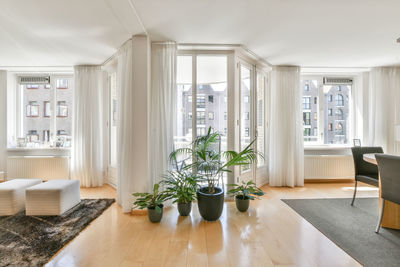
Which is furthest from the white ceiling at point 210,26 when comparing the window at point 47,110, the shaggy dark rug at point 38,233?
the shaggy dark rug at point 38,233

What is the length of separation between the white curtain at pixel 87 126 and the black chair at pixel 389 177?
13.8 feet

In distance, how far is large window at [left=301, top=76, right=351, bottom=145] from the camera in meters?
4.32

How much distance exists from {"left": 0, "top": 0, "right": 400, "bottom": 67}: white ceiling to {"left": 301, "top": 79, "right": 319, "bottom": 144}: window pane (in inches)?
37.5

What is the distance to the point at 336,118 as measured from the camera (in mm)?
4344

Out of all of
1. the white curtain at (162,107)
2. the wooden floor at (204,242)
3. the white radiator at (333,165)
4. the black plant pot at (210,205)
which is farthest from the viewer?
the white radiator at (333,165)

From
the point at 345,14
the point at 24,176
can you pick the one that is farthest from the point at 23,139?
the point at 345,14

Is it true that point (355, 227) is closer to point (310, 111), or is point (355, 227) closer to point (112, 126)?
point (310, 111)

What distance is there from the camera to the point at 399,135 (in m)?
3.61

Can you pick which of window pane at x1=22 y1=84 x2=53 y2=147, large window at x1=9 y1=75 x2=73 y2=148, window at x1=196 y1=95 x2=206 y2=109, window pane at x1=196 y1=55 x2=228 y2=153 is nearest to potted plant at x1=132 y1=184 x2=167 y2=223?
window pane at x1=196 y1=55 x2=228 y2=153

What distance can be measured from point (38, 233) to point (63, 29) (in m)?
2.38

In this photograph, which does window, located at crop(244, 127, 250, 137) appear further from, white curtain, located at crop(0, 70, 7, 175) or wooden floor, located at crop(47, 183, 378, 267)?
white curtain, located at crop(0, 70, 7, 175)

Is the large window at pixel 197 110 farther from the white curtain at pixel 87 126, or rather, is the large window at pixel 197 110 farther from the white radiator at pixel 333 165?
the white radiator at pixel 333 165

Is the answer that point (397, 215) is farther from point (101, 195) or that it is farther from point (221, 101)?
point (101, 195)

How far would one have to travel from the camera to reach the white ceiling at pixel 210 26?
206 cm
